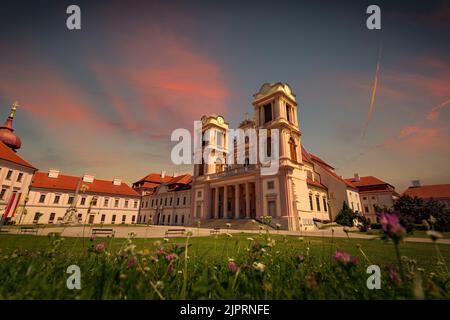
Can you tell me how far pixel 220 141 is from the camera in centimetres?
4725

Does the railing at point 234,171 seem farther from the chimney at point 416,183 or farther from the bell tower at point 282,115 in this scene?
the chimney at point 416,183

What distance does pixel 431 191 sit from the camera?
56.2m

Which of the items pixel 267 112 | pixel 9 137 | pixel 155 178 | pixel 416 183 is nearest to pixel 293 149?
pixel 267 112

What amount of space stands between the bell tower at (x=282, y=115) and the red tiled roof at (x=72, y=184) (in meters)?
40.9

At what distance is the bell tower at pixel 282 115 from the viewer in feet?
105

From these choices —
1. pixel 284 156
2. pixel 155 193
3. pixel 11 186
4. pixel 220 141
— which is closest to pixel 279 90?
pixel 284 156

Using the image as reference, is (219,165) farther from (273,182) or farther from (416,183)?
(416,183)

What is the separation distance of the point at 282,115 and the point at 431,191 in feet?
189

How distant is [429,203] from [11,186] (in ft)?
255

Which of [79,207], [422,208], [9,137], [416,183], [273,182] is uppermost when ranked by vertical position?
[9,137]

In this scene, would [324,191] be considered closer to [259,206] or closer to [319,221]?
[319,221]

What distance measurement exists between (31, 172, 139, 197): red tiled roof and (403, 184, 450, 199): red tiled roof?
81307 millimetres

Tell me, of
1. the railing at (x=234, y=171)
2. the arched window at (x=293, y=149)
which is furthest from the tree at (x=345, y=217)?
the railing at (x=234, y=171)

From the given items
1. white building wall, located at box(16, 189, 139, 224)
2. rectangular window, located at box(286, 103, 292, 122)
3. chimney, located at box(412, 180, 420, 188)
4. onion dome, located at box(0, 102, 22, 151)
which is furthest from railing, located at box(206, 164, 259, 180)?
chimney, located at box(412, 180, 420, 188)
